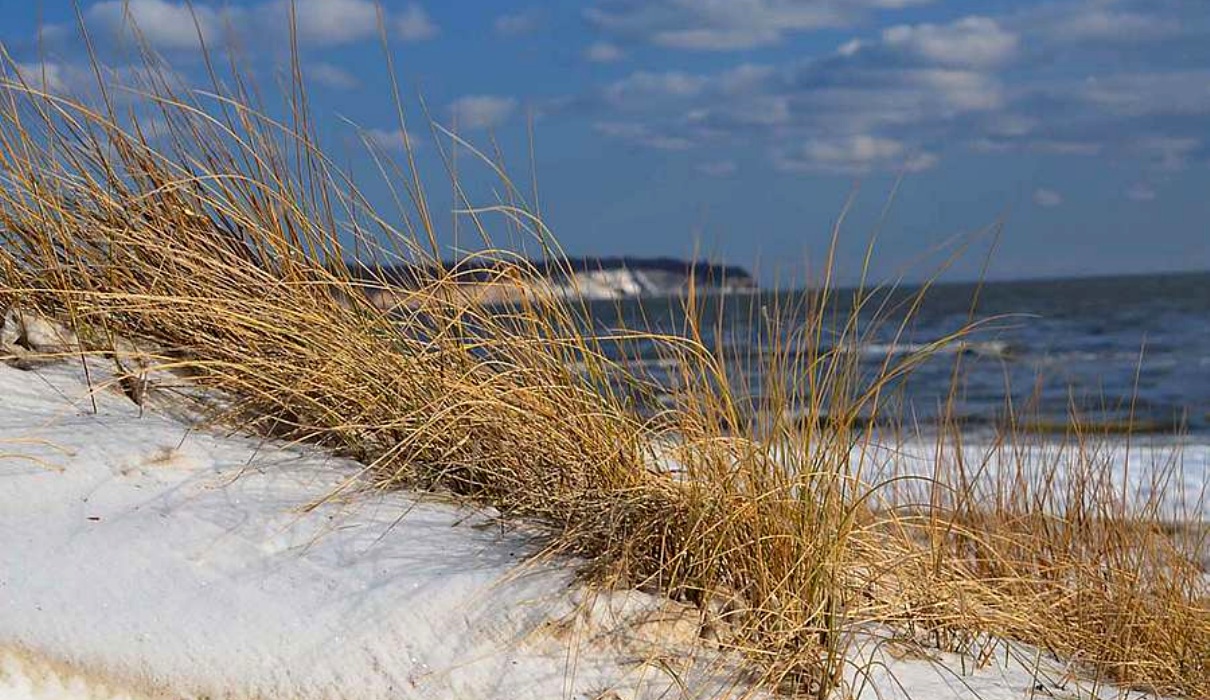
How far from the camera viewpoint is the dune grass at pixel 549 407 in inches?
84.1

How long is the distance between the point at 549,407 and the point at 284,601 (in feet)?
1.93

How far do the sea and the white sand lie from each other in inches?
20.1

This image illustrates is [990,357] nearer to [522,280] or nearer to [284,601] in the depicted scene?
[522,280]

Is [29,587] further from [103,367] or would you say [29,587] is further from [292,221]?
[292,221]

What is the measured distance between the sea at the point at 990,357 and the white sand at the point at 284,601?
1.68ft

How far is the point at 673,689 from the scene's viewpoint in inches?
79.5

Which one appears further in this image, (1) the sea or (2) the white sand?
(1) the sea

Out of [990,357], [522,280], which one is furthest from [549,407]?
[990,357]

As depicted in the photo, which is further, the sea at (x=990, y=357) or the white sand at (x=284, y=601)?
the sea at (x=990, y=357)

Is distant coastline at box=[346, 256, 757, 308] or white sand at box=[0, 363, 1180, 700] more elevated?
distant coastline at box=[346, 256, 757, 308]

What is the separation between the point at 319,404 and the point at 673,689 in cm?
84

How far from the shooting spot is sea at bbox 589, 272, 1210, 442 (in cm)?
239

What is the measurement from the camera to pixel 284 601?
6.74 ft

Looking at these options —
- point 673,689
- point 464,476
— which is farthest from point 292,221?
point 673,689
